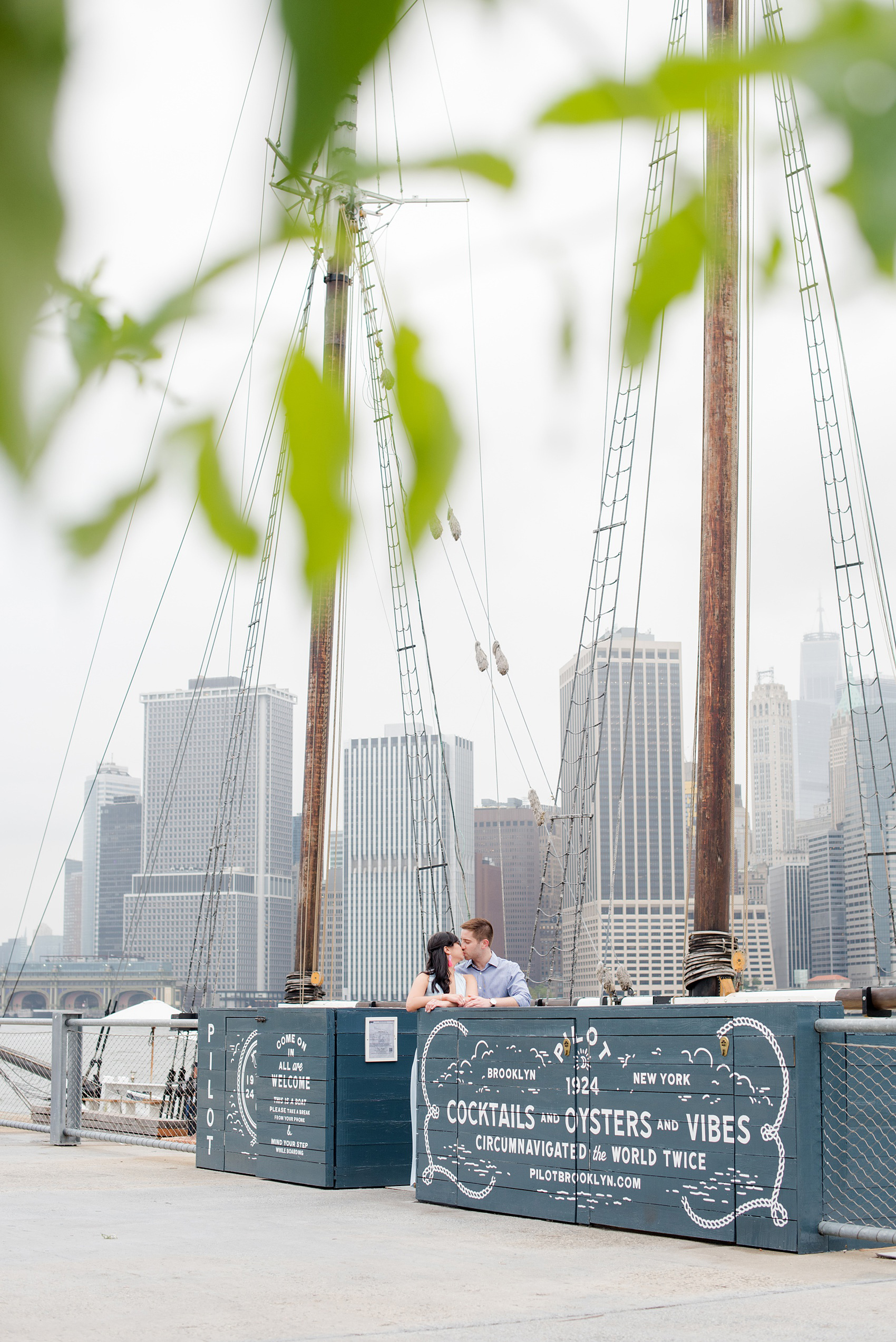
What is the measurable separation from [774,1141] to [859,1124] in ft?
1.15

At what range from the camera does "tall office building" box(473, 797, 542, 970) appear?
13805 mm

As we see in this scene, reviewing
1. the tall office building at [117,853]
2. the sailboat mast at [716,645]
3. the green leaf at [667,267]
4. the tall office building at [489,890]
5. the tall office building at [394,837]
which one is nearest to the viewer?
the green leaf at [667,267]

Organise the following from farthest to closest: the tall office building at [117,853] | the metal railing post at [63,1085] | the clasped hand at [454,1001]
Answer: the metal railing post at [63,1085] < the clasped hand at [454,1001] < the tall office building at [117,853]

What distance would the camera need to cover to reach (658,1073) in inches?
232

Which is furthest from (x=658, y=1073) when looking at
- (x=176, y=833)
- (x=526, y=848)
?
(x=526, y=848)

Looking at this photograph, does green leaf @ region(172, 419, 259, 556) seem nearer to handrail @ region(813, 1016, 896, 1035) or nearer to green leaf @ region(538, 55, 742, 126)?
green leaf @ region(538, 55, 742, 126)

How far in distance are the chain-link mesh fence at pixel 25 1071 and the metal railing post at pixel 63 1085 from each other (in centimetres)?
286

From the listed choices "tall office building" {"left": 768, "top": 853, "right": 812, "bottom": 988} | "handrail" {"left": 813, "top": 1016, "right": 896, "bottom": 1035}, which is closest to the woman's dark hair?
"handrail" {"left": 813, "top": 1016, "right": 896, "bottom": 1035}

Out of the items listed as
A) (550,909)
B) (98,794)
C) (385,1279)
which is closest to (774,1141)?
(385,1279)

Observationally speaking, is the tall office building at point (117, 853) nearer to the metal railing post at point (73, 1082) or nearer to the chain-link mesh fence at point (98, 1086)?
the chain-link mesh fence at point (98, 1086)

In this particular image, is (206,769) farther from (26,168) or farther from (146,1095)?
(146,1095)

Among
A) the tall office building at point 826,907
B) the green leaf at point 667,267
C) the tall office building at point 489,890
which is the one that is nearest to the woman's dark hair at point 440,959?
the green leaf at point 667,267

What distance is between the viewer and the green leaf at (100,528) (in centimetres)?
88

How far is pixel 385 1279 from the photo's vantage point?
198 inches
